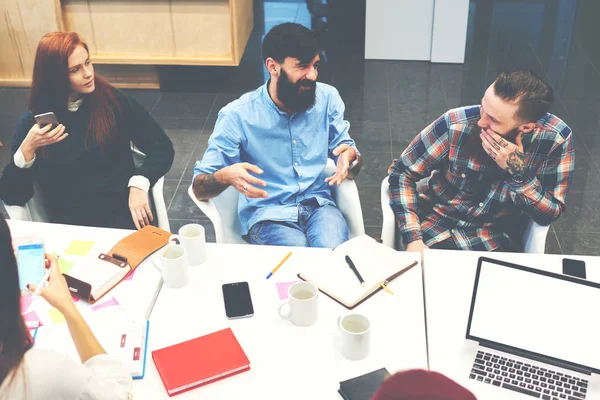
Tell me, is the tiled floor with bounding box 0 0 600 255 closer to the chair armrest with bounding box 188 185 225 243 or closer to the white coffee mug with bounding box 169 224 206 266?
the chair armrest with bounding box 188 185 225 243

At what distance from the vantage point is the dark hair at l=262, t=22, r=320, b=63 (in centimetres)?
269

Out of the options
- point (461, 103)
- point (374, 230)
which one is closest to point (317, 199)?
point (374, 230)

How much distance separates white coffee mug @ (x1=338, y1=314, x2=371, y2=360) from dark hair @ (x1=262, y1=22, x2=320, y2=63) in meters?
1.23

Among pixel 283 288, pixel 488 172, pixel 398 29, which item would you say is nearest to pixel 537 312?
pixel 283 288

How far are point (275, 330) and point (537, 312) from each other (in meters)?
0.75

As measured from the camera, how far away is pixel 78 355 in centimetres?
184

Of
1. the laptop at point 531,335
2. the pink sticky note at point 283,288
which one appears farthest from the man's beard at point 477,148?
the pink sticky note at point 283,288

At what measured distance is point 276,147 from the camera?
2850 mm

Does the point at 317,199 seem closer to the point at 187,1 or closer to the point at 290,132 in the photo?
the point at 290,132

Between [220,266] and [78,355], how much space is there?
22.9 inches

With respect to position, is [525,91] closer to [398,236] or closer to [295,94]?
[398,236]

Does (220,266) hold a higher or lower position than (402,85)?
higher

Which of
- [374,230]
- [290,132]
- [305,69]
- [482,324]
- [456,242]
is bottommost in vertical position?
[374,230]

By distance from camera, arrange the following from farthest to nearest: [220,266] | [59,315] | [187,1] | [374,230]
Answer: [187,1] < [374,230] < [220,266] < [59,315]
